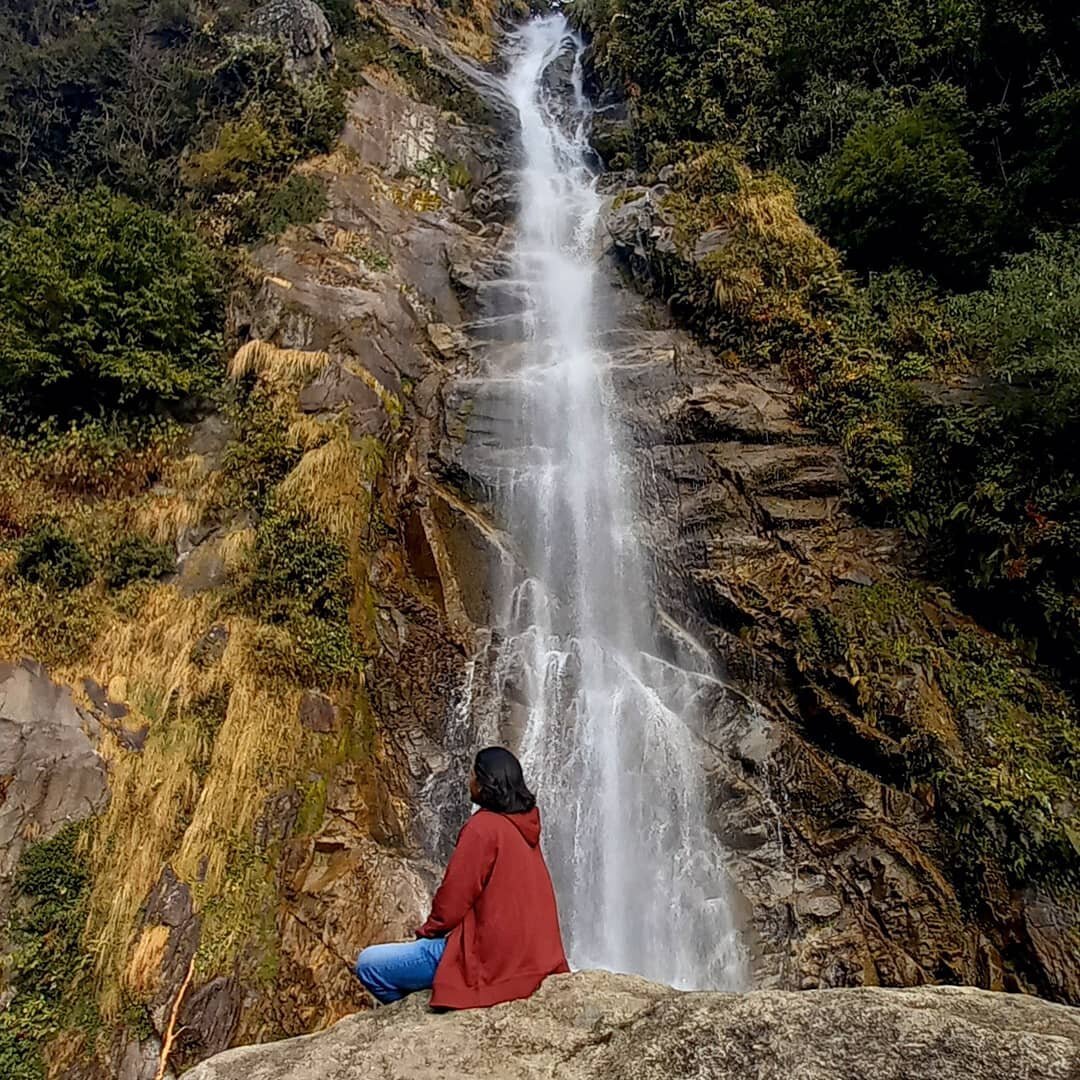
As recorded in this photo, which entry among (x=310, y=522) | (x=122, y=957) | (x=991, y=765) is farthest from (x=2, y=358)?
(x=991, y=765)

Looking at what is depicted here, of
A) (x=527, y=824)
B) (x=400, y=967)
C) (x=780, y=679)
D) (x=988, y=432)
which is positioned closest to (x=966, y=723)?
(x=780, y=679)

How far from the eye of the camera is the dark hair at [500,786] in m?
3.47

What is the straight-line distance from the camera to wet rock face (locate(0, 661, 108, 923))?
22.5 feet

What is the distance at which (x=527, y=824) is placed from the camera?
3.49 meters

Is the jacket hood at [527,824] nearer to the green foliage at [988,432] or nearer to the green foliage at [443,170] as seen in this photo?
the green foliage at [988,432]

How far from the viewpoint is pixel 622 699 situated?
9469mm

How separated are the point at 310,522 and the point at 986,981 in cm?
868

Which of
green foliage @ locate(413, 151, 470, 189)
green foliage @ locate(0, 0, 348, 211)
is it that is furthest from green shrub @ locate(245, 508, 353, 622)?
green foliage @ locate(413, 151, 470, 189)

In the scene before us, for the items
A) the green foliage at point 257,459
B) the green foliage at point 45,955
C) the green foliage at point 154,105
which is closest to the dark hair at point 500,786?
the green foliage at point 45,955

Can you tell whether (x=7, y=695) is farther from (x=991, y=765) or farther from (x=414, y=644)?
(x=991, y=765)

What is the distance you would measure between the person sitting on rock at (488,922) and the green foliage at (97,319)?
9.60 meters

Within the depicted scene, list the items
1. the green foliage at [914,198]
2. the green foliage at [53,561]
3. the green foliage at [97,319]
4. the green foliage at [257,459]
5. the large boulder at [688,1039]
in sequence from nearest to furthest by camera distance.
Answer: the large boulder at [688,1039], the green foliage at [53,561], the green foliage at [257,459], the green foliage at [97,319], the green foliage at [914,198]

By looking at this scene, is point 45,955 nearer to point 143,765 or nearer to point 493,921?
point 143,765

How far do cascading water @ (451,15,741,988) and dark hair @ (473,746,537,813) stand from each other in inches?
213
